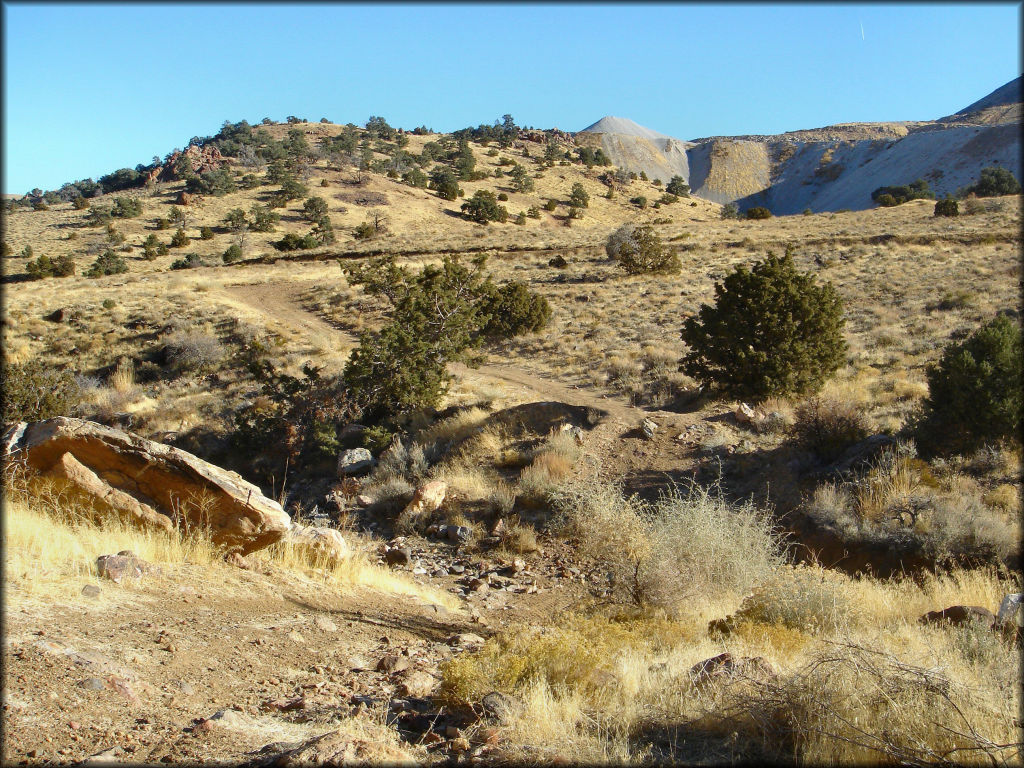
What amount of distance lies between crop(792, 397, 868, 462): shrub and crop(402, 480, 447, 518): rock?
6.04 meters

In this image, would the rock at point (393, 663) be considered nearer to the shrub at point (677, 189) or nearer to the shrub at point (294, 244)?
the shrub at point (294, 244)

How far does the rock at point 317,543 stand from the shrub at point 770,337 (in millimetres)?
8700

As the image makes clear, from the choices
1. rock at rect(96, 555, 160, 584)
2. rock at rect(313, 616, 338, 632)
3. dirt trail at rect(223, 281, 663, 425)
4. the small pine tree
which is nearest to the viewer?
rock at rect(96, 555, 160, 584)

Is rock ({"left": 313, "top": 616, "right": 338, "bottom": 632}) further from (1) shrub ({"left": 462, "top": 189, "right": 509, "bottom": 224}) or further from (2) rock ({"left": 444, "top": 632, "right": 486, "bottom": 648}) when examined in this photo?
(1) shrub ({"left": 462, "top": 189, "right": 509, "bottom": 224})

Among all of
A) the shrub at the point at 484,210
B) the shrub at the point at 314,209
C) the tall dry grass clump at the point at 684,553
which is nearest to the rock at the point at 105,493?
the tall dry grass clump at the point at 684,553

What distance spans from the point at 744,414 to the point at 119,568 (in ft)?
33.7

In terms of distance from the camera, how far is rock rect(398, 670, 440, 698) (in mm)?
4062

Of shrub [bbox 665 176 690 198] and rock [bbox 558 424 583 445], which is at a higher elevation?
shrub [bbox 665 176 690 198]

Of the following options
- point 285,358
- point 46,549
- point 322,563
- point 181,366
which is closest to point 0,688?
point 46,549

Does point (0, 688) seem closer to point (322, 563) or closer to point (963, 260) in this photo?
point (322, 563)

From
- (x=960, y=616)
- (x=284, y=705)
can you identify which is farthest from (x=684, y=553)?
(x=284, y=705)

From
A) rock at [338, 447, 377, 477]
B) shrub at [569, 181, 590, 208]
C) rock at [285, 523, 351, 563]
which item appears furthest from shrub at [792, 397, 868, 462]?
shrub at [569, 181, 590, 208]

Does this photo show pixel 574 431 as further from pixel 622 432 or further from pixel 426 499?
pixel 426 499

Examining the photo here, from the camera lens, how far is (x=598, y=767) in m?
2.92
